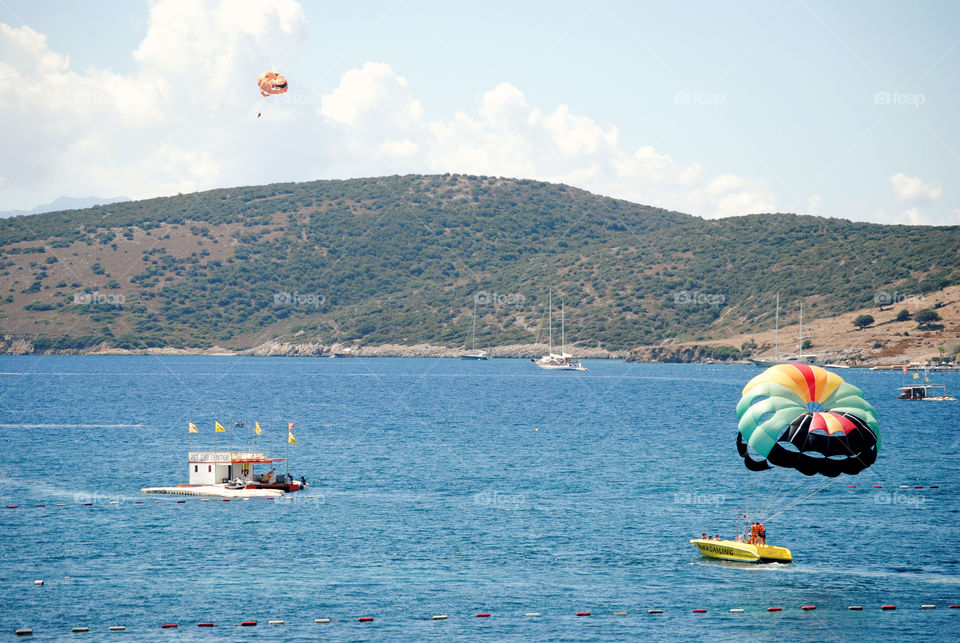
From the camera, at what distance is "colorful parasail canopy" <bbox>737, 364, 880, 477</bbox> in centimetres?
4322

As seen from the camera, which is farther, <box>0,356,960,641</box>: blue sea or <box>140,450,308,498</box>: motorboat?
<box>140,450,308,498</box>: motorboat

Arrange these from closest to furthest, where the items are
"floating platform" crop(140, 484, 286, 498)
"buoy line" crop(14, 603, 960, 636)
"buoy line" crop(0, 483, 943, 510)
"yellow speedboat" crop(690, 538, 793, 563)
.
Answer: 1. "buoy line" crop(14, 603, 960, 636)
2. "yellow speedboat" crop(690, 538, 793, 563)
3. "buoy line" crop(0, 483, 943, 510)
4. "floating platform" crop(140, 484, 286, 498)

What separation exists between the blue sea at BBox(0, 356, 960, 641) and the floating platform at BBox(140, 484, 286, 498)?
0.96m

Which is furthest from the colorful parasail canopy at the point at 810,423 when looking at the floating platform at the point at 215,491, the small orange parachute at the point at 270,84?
the small orange parachute at the point at 270,84

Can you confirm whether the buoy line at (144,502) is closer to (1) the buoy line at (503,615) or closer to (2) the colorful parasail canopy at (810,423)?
(1) the buoy line at (503,615)

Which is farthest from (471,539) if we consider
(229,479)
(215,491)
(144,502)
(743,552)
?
(144,502)

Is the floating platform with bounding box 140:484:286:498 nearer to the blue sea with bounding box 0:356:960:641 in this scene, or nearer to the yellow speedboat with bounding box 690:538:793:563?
the blue sea with bounding box 0:356:960:641

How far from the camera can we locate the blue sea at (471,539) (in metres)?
41.9

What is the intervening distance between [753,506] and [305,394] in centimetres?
10788

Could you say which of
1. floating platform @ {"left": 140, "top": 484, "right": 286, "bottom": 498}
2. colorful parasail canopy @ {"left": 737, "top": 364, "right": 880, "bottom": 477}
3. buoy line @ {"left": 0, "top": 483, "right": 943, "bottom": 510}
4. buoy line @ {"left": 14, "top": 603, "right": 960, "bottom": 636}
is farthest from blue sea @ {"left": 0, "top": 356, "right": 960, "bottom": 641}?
colorful parasail canopy @ {"left": 737, "top": 364, "right": 880, "bottom": 477}

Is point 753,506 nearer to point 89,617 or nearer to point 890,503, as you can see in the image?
point 890,503

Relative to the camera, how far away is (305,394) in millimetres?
163875

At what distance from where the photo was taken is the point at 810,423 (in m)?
43.7

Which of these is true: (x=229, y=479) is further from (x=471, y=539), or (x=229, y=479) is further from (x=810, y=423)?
(x=810, y=423)
